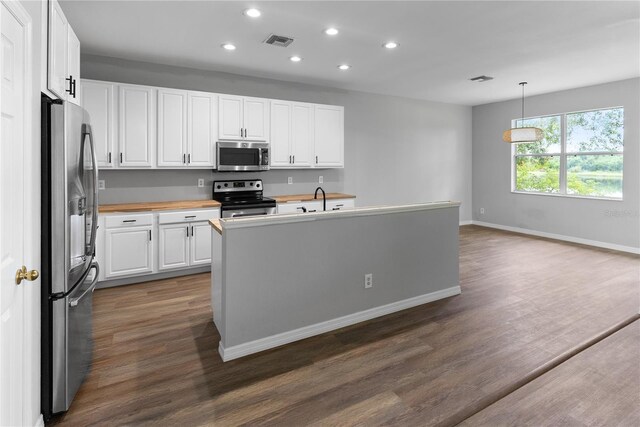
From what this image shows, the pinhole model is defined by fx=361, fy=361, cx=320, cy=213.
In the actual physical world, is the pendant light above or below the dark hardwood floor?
above

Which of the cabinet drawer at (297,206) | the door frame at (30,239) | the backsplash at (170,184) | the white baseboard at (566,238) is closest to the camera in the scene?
the door frame at (30,239)

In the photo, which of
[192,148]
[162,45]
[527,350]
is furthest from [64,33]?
[527,350]

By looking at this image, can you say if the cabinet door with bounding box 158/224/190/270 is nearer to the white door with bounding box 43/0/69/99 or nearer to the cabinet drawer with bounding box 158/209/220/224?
the cabinet drawer with bounding box 158/209/220/224

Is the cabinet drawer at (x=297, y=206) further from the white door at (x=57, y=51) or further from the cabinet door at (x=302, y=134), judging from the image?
the white door at (x=57, y=51)

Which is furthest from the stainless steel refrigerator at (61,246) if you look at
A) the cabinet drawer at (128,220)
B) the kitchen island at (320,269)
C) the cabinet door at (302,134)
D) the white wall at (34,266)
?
the cabinet door at (302,134)

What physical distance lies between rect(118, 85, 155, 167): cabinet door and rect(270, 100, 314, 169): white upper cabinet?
157 cm

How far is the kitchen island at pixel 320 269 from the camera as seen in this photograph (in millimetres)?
2535

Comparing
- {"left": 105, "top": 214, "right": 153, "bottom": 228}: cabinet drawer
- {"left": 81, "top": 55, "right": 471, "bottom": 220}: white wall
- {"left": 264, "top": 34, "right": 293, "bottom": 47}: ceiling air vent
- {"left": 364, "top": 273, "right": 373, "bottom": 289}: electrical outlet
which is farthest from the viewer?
{"left": 81, "top": 55, "right": 471, "bottom": 220}: white wall

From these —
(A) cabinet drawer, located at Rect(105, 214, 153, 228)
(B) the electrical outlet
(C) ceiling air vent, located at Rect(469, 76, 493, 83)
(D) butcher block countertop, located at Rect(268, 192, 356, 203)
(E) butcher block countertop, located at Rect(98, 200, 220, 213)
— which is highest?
(C) ceiling air vent, located at Rect(469, 76, 493, 83)

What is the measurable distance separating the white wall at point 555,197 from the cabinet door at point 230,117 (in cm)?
554

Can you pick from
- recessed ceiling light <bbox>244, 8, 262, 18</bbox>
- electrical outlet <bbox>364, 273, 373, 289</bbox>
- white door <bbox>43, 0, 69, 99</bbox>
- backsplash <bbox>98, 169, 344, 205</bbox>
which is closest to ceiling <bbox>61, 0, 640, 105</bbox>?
recessed ceiling light <bbox>244, 8, 262, 18</bbox>

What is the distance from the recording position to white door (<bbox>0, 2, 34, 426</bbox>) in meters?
1.43

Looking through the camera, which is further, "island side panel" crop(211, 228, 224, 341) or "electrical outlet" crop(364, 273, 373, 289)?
"electrical outlet" crop(364, 273, 373, 289)

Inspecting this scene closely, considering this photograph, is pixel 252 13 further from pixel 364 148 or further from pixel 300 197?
pixel 364 148
